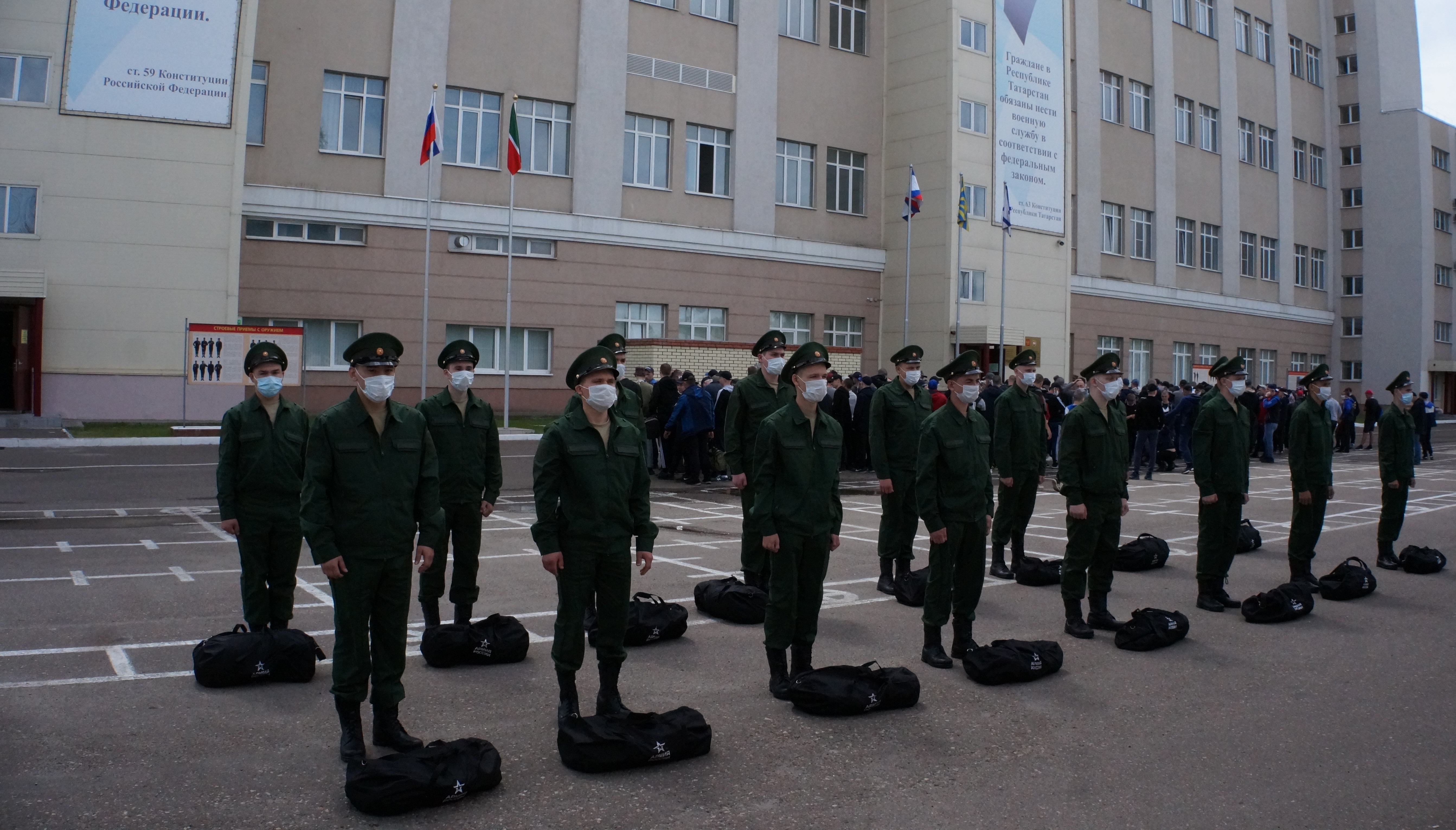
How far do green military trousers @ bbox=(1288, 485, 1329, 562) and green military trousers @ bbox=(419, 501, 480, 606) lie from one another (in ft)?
26.1

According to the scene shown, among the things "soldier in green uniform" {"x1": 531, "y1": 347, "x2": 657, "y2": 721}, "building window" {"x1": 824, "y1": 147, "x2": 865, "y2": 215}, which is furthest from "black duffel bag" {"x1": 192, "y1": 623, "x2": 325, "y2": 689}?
"building window" {"x1": 824, "y1": 147, "x2": 865, "y2": 215}

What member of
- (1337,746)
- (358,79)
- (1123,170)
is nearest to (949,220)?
(1123,170)

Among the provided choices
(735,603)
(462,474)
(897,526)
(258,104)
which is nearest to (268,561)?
(462,474)

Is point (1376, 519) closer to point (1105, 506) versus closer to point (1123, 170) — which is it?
point (1105, 506)

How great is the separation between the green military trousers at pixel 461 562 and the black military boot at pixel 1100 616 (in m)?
4.94

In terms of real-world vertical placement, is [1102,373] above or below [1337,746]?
above

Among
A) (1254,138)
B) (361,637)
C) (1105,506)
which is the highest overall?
(1254,138)

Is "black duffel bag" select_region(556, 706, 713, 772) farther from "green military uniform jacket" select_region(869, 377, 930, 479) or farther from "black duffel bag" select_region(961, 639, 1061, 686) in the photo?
"green military uniform jacket" select_region(869, 377, 930, 479)

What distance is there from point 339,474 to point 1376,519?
16724 millimetres

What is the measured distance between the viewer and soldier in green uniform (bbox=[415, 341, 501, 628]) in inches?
330

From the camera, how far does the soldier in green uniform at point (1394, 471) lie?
1211 cm

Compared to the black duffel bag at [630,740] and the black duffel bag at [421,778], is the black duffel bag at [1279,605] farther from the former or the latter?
the black duffel bag at [421,778]

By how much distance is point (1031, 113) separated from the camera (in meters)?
41.3

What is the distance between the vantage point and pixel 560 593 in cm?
634
